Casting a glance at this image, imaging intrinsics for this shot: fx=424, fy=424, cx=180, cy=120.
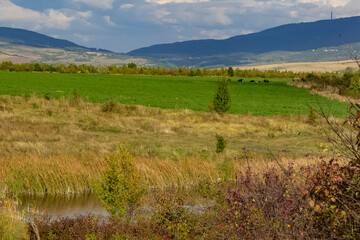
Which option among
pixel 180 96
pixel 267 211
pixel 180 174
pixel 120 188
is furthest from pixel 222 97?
pixel 267 211

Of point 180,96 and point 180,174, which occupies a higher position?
point 180,174

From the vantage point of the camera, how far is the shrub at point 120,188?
36.5ft

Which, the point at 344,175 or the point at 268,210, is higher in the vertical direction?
the point at 344,175

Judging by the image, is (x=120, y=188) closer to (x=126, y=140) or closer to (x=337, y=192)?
(x=126, y=140)

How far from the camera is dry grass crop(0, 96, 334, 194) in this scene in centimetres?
1658

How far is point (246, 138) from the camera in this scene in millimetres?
30688

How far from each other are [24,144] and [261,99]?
1865 inches

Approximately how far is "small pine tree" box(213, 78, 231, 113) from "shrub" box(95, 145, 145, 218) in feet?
91.6

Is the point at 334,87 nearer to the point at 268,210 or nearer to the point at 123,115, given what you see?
the point at 123,115

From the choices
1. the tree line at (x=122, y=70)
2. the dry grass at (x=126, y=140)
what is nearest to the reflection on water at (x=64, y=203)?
the dry grass at (x=126, y=140)

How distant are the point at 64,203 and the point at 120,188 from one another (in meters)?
5.44

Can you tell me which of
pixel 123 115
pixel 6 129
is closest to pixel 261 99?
pixel 123 115

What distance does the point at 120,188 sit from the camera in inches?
440

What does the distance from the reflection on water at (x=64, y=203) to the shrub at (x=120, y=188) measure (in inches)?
143
